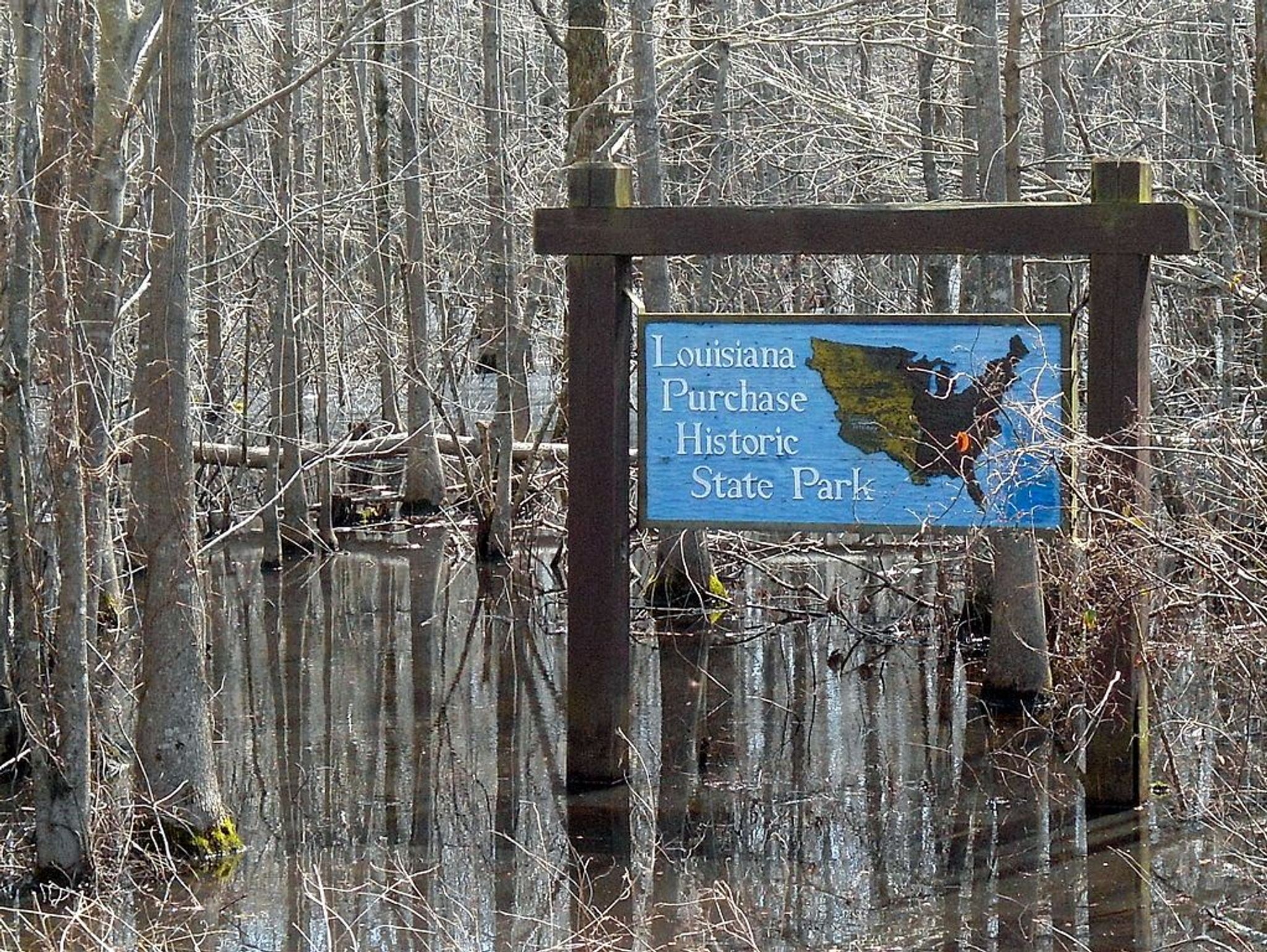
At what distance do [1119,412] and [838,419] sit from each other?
1.28m

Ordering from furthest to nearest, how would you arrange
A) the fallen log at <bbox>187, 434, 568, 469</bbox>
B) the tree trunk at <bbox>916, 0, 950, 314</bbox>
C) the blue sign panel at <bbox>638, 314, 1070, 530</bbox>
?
1. the fallen log at <bbox>187, 434, 568, 469</bbox>
2. the tree trunk at <bbox>916, 0, 950, 314</bbox>
3. the blue sign panel at <bbox>638, 314, 1070, 530</bbox>

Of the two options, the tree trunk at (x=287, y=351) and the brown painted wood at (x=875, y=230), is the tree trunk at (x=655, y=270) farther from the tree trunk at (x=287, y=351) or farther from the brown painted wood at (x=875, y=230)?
the brown painted wood at (x=875, y=230)

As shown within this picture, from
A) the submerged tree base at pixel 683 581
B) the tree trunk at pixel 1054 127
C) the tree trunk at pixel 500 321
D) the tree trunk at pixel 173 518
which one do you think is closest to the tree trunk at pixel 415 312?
the tree trunk at pixel 500 321

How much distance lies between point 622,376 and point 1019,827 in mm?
2833

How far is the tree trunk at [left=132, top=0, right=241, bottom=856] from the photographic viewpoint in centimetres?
738

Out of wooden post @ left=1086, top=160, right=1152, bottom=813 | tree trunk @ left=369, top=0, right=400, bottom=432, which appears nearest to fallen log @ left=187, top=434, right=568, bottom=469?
tree trunk @ left=369, top=0, right=400, bottom=432

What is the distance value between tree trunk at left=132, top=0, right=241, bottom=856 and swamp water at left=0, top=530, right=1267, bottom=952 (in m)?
0.49

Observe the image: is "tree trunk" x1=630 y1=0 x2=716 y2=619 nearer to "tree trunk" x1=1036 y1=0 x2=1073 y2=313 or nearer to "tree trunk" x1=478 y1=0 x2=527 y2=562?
"tree trunk" x1=478 y1=0 x2=527 y2=562

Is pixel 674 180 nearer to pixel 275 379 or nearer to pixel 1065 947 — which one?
pixel 275 379

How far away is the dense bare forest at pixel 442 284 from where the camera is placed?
275 inches

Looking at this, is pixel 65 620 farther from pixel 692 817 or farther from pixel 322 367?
pixel 322 367

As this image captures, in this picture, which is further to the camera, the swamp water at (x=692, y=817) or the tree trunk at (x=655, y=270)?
the tree trunk at (x=655, y=270)

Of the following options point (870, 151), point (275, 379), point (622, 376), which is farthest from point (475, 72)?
point (622, 376)

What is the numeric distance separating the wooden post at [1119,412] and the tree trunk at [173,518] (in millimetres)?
3896
